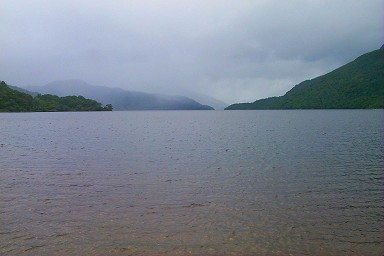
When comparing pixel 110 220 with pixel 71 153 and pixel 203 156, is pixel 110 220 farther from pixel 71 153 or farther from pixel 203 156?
pixel 71 153

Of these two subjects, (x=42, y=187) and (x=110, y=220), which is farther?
(x=42, y=187)

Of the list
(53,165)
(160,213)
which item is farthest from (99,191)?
(53,165)

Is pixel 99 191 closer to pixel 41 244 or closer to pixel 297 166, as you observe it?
pixel 41 244

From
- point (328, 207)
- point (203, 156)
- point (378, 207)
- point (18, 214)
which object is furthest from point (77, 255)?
point (203, 156)

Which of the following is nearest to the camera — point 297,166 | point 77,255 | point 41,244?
point 77,255

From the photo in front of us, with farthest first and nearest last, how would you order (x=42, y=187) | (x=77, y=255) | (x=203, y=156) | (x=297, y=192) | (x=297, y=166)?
(x=203, y=156) → (x=297, y=166) → (x=42, y=187) → (x=297, y=192) → (x=77, y=255)

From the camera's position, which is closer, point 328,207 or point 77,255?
point 77,255

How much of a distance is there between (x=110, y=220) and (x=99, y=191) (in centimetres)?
626

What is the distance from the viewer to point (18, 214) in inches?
701

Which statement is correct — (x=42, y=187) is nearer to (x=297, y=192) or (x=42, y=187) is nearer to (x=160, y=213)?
(x=160, y=213)

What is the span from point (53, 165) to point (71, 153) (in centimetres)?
915

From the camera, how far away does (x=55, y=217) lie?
57.0ft

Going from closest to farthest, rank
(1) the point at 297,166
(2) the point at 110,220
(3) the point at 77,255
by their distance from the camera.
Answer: (3) the point at 77,255 → (2) the point at 110,220 → (1) the point at 297,166

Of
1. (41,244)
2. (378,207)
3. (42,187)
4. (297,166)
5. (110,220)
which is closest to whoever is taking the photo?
(41,244)
